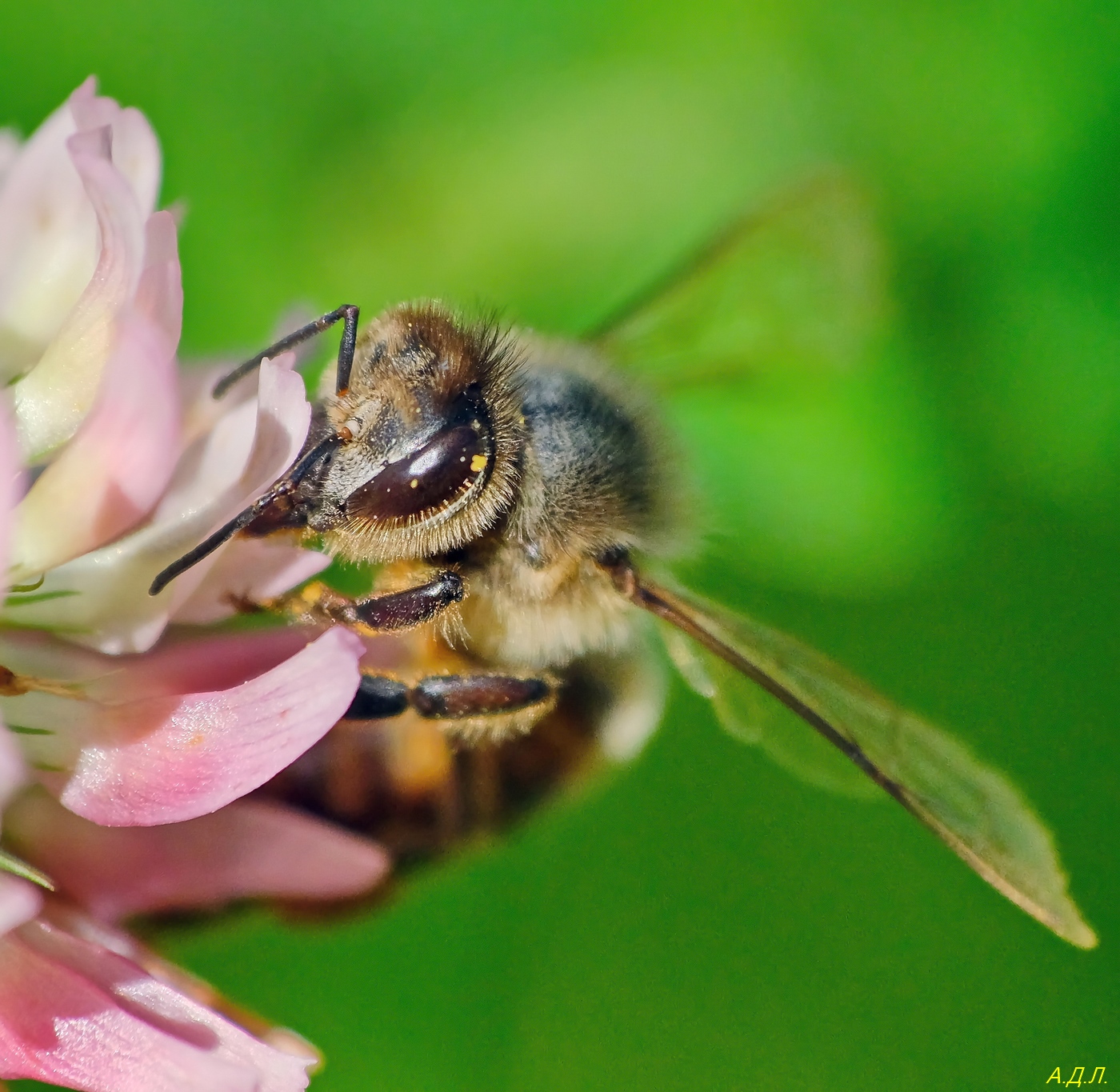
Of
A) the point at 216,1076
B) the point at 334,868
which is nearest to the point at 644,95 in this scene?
the point at 334,868

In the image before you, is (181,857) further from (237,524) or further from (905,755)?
(905,755)

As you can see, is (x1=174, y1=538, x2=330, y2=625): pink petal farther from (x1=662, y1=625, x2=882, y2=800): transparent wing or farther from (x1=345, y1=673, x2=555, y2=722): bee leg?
(x1=662, y1=625, x2=882, y2=800): transparent wing

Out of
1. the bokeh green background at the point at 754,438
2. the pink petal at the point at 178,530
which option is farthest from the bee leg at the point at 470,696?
the bokeh green background at the point at 754,438

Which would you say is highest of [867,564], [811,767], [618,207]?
[618,207]

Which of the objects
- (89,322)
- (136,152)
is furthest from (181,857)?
(136,152)

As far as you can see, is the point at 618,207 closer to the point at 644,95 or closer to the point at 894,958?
the point at 644,95

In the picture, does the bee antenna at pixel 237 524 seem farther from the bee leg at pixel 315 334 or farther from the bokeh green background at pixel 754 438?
the bokeh green background at pixel 754 438

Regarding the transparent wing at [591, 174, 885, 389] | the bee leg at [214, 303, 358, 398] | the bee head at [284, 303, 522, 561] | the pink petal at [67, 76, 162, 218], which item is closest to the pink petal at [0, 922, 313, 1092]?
the bee head at [284, 303, 522, 561]
